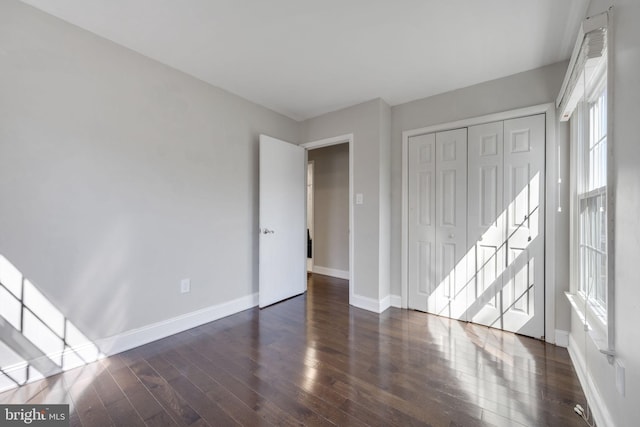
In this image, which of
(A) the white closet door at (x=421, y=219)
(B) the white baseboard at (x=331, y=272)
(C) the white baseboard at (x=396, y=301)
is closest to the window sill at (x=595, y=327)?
(A) the white closet door at (x=421, y=219)

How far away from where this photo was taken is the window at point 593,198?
4.99ft

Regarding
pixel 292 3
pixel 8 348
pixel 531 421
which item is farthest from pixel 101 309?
pixel 531 421

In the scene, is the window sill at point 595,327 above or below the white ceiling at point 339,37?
below

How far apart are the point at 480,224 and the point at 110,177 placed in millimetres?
3304

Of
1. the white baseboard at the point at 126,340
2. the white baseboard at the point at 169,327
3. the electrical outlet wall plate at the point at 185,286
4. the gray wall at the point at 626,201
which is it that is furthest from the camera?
the electrical outlet wall plate at the point at 185,286

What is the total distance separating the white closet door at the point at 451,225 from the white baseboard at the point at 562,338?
71 centimetres

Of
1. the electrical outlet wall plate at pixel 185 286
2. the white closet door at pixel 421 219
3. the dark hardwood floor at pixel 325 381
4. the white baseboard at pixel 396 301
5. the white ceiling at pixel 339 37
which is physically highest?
the white ceiling at pixel 339 37

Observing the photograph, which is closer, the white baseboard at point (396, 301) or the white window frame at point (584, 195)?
the white window frame at point (584, 195)

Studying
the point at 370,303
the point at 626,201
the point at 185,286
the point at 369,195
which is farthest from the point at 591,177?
the point at 185,286

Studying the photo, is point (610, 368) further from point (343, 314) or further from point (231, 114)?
point (231, 114)

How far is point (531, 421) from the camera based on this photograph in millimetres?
1386

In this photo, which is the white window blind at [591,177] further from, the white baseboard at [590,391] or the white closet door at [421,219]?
the white closet door at [421,219]

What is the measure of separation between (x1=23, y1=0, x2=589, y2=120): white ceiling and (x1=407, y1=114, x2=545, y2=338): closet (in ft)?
2.07

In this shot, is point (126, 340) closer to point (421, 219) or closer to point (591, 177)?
point (421, 219)
